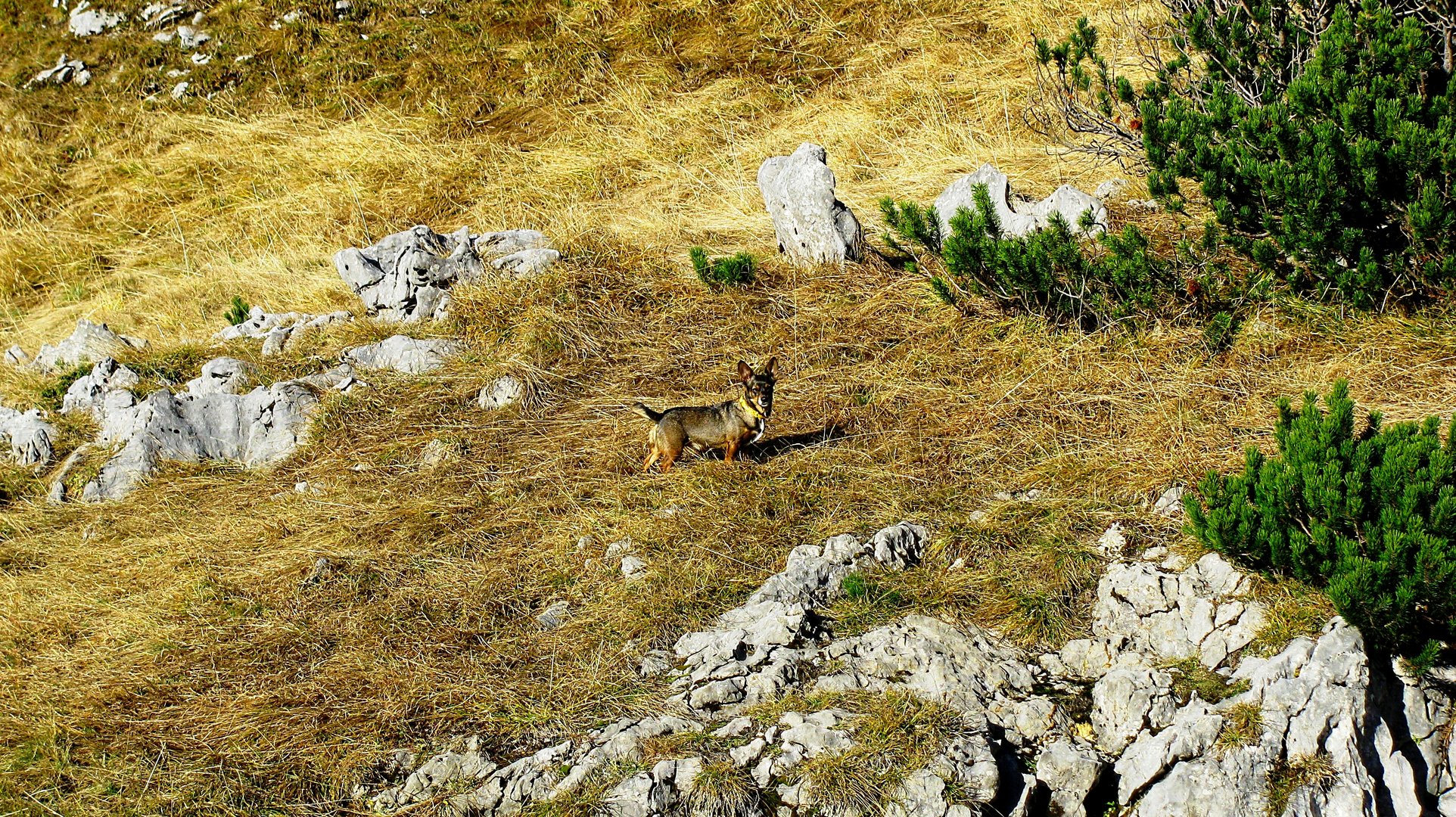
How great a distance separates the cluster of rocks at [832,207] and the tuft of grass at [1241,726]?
4165mm

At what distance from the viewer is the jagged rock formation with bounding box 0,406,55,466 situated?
24.8ft

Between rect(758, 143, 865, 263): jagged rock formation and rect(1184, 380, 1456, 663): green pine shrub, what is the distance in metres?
4.19

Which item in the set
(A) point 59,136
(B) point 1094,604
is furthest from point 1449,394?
(A) point 59,136

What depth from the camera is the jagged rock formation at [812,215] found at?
27.3ft

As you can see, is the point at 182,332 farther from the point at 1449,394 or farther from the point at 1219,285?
the point at 1449,394

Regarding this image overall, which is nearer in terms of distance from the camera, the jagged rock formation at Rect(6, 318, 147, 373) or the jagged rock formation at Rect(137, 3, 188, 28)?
the jagged rock formation at Rect(6, 318, 147, 373)

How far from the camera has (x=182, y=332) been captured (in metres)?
9.38

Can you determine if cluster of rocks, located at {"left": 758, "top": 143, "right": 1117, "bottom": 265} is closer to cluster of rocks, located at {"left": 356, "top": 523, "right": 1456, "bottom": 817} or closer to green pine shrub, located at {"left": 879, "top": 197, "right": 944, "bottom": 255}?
green pine shrub, located at {"left": 879, "top": 197, "right": 944, "bottom": 255}

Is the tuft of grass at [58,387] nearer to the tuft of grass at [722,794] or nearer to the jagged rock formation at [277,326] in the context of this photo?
the jagged rock formation at [277,326]

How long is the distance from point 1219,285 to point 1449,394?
1.43 m

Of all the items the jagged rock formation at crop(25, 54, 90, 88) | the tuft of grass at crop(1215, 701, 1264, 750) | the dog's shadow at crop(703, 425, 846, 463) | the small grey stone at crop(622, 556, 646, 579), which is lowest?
the dog's shadow at crop(703, 425, 846, 463)

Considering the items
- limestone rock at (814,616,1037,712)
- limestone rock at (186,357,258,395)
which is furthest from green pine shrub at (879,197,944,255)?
limestone rock at (186,357,258,395)

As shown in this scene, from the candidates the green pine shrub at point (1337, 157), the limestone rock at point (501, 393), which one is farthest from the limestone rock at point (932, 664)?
the limestone rock at point (501, 393)

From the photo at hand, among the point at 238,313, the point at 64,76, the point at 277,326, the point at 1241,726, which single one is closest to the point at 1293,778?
the point at 1241,726
